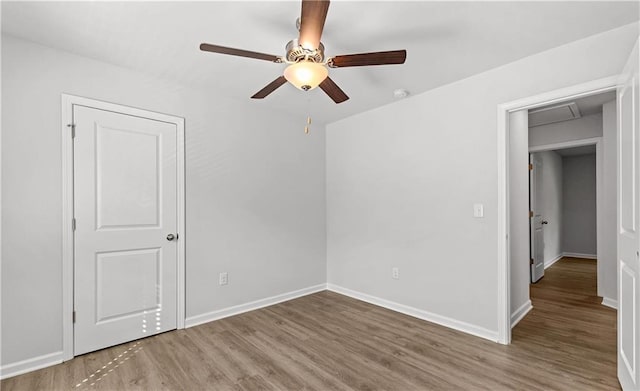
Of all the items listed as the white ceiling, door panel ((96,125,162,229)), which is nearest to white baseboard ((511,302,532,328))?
the white ceiling

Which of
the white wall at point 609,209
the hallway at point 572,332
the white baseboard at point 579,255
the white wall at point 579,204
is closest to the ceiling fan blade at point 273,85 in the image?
the hallway at point 572,332

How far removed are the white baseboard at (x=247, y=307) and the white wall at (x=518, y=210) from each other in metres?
2.37

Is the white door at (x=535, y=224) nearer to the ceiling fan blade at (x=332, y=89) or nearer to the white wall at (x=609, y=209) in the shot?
the white wall at (x=609, y=209)

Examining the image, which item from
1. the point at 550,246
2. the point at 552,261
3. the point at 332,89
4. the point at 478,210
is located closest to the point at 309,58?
the point at 332,89

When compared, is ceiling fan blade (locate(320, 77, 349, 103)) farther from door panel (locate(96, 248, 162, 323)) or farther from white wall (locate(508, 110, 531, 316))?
door panel (locate(96, 248, 162, 323))

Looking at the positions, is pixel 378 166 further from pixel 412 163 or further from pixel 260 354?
pixel 260 354

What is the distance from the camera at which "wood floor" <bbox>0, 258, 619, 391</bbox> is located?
6.91 feet

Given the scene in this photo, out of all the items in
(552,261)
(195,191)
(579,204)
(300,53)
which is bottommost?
(552,261)

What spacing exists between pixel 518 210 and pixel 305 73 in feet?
9.34

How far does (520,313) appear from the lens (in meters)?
3.26

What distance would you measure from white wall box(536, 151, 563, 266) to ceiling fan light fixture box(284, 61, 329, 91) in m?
5.11

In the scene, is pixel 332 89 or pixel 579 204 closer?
pixel 332 89

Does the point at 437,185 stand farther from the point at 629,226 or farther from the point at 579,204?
the point at 579,204

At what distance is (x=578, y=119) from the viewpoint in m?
4.31
